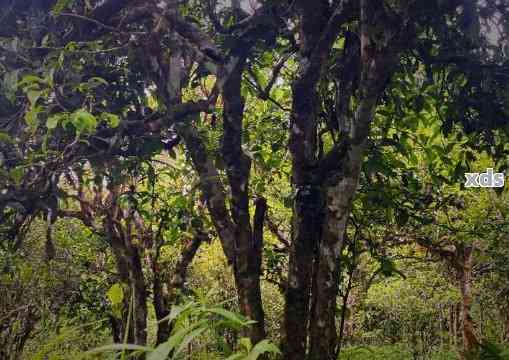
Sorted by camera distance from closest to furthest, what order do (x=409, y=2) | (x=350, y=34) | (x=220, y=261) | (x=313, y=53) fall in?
1. (x=409, y=2)
2. (x=313, y=53)
3. (x=350, y=34)
4. (x=220, y=261)

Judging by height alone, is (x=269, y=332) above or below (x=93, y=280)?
below

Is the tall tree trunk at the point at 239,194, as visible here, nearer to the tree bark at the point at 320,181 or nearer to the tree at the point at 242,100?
the tree at the point at 242,100

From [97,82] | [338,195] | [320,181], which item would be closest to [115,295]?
[97,82]

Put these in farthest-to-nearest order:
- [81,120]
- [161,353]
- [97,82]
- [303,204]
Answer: [303,204] < [97,82] < [81,120] < [161,353]

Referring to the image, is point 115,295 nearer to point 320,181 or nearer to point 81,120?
point 81,120

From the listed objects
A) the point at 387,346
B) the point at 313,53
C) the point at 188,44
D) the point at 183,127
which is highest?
the point at 188,44

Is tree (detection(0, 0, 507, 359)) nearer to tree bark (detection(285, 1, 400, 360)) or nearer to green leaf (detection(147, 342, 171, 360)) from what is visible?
tree bark (detection(285, 1, 400, 360))

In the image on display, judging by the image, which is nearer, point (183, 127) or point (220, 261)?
point (183, 127)

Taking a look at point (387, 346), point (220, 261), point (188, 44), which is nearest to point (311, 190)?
point (188, 44)

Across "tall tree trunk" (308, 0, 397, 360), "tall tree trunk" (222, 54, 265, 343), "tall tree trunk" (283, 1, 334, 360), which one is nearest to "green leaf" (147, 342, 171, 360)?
"tall tree trunk" (308, 0, 397, 360)

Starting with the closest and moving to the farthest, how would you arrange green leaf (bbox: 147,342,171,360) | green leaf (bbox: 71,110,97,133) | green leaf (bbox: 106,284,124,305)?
green leaf (bbox: 147,342,171,360), green leaf (bbox: 106,284,124,305), green leaf (bbox: 71,110,97,133)

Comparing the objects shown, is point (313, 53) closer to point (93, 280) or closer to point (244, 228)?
point (244, 228)

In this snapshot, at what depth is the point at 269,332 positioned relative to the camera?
1515cm

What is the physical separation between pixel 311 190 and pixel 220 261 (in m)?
10.9
